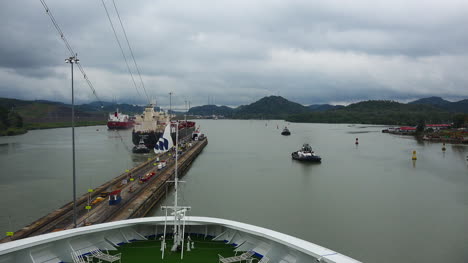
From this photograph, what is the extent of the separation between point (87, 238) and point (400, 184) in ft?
67.4

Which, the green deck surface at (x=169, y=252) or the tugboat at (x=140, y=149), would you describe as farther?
the tugboat at (x=140, y=149)

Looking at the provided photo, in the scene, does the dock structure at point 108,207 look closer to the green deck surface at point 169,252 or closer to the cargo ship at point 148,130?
the green deck surface at point 169,252

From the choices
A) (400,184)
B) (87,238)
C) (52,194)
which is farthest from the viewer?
(400,184)

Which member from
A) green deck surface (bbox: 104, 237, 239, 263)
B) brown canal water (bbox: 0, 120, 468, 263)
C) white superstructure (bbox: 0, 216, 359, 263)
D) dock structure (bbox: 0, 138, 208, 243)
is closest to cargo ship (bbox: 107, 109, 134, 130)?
brown canal water (bbox: 0, 120, 468, 263)

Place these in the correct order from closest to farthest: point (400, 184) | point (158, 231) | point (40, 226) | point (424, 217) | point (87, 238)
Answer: point (87, 238) < point (158, 231) < point (40, 226) < point (424, 217) < point (400, 184)

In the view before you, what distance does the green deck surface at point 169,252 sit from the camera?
175 inches

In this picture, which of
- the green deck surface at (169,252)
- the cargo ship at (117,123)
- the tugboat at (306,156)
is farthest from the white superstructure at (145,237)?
the cargo ship at (117,123)

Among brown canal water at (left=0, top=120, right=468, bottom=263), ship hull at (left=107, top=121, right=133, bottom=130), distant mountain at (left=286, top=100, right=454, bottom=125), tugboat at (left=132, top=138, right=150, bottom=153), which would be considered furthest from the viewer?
distant mountain at (left=286, top=100, right=454, bottom=125)

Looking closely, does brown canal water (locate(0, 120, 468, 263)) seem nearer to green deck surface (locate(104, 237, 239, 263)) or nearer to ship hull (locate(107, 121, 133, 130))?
green deck surface (locate(104, 237, 239, 263))

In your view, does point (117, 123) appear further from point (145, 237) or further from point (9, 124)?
point (145, 237)

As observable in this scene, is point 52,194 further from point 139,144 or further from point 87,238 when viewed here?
point 139,144

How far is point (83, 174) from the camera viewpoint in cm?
2098

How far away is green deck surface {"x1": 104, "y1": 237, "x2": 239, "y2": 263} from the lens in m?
4.44

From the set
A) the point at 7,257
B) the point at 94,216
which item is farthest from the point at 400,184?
the point at 7,257
